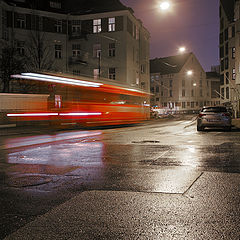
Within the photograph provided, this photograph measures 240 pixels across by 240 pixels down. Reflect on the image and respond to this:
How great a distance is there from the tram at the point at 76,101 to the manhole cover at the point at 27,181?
14106 millimetres

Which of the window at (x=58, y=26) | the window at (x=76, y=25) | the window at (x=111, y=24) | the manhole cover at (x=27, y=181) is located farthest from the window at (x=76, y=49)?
the manhole cover at (x=27, y=181)

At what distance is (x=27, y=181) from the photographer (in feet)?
19.0

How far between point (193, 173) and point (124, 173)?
1.36 m

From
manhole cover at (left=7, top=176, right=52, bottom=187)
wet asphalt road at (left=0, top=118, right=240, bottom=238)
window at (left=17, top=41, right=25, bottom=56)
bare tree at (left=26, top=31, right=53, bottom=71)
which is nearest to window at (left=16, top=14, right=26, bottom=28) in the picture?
window at (left=17, top=41, right=25, bottom=56)

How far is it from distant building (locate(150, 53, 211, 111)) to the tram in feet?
192

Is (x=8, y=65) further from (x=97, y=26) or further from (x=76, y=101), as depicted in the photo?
(x=76, y=101)

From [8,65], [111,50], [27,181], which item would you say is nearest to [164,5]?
[27,181]

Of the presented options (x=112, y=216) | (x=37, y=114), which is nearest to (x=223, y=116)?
(x=37, y=114)

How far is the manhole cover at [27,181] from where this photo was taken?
219 inches

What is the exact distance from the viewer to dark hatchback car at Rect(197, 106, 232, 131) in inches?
702

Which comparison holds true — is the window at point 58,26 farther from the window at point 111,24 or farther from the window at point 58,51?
the window at point 111,24

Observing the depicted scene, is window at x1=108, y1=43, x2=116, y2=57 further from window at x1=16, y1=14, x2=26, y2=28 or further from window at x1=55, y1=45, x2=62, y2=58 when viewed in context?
window at x1=16, y1=14, x2=26, y2=28

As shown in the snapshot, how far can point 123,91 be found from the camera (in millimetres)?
24500

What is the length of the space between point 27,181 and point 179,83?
79.1 m
